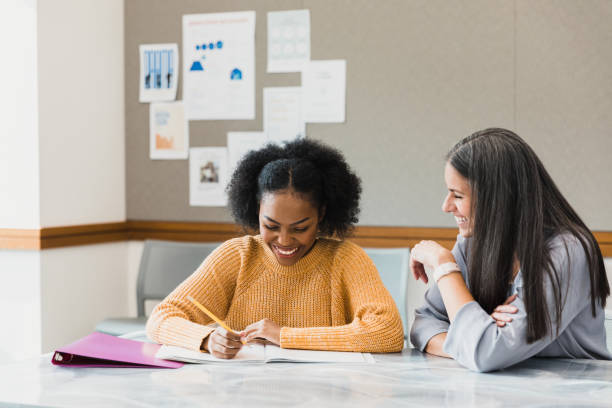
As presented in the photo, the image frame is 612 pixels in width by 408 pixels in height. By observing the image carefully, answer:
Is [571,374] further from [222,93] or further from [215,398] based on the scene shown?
[222,93]

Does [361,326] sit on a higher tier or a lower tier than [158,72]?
lower

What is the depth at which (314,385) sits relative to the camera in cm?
128

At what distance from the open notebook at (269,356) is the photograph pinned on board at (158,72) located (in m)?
2.24

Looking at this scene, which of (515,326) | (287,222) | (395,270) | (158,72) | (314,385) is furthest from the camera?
(158,72)

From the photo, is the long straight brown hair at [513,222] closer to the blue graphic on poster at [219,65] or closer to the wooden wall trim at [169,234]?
the wooden wall trim at [169,234]

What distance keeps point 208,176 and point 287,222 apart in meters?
1.84

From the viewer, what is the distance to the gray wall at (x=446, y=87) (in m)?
2.97

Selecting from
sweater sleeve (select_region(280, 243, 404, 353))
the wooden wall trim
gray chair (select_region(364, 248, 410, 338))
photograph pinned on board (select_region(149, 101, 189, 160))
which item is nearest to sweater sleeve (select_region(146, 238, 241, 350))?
sweater sleeve (select_region(280, 243, 404, 353))

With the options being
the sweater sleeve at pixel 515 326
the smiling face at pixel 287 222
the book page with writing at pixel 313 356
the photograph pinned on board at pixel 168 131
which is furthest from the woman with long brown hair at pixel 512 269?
the photograph pinned on board at pixel 168 131

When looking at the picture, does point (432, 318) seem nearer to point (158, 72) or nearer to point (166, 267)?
point (166, 267)

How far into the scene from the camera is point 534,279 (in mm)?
1399

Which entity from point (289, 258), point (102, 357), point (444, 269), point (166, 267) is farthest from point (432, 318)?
point (166, 267)

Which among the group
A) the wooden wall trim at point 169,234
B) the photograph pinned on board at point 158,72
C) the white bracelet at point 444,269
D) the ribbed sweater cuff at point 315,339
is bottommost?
the ribbed sweater cuff at point 315,339

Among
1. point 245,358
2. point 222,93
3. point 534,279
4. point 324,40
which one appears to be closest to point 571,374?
point 534,279
